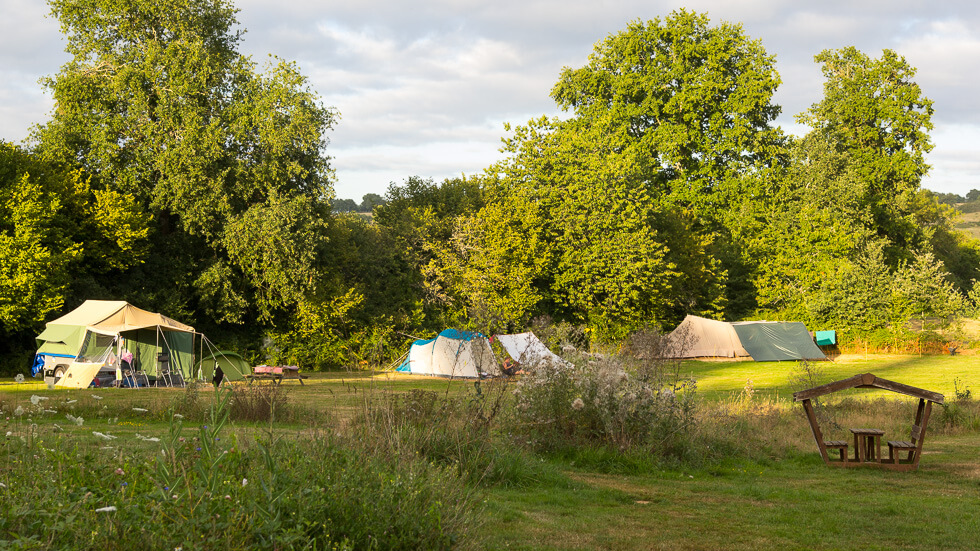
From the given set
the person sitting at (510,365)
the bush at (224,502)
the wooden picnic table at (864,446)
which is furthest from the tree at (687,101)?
the bush at (224,502)

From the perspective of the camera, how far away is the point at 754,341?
105 ft

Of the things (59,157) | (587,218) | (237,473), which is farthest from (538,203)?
(237,473)

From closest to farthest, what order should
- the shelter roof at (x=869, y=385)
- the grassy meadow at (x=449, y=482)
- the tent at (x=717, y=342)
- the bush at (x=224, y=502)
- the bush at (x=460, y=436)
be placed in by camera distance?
the bush at (x=224, y=502), the grassy meadow at (x=449, y=482), the bush at (x=460, y=436), the shelter roof at (x=869, y=385), the tent at (x=717, y=342)

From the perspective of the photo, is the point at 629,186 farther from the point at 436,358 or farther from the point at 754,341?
the point at 436,358

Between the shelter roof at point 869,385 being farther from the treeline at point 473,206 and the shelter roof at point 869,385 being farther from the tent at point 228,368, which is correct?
the tent at point 228,368

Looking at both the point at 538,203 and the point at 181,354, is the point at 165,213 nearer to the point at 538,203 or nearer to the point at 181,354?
the point at 181,354

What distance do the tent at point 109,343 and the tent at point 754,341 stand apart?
19.5m

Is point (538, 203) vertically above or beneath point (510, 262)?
above

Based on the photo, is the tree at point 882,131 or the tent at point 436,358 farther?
the tree at point 882,131

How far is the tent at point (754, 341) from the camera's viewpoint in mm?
31656

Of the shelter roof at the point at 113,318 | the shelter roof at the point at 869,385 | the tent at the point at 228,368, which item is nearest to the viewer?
the shelter roof at the point at 869,385

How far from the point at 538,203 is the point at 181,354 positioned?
48.0 feet

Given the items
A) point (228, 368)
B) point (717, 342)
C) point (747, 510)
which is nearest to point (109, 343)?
point (228, 368)

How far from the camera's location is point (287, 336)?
26188mm
